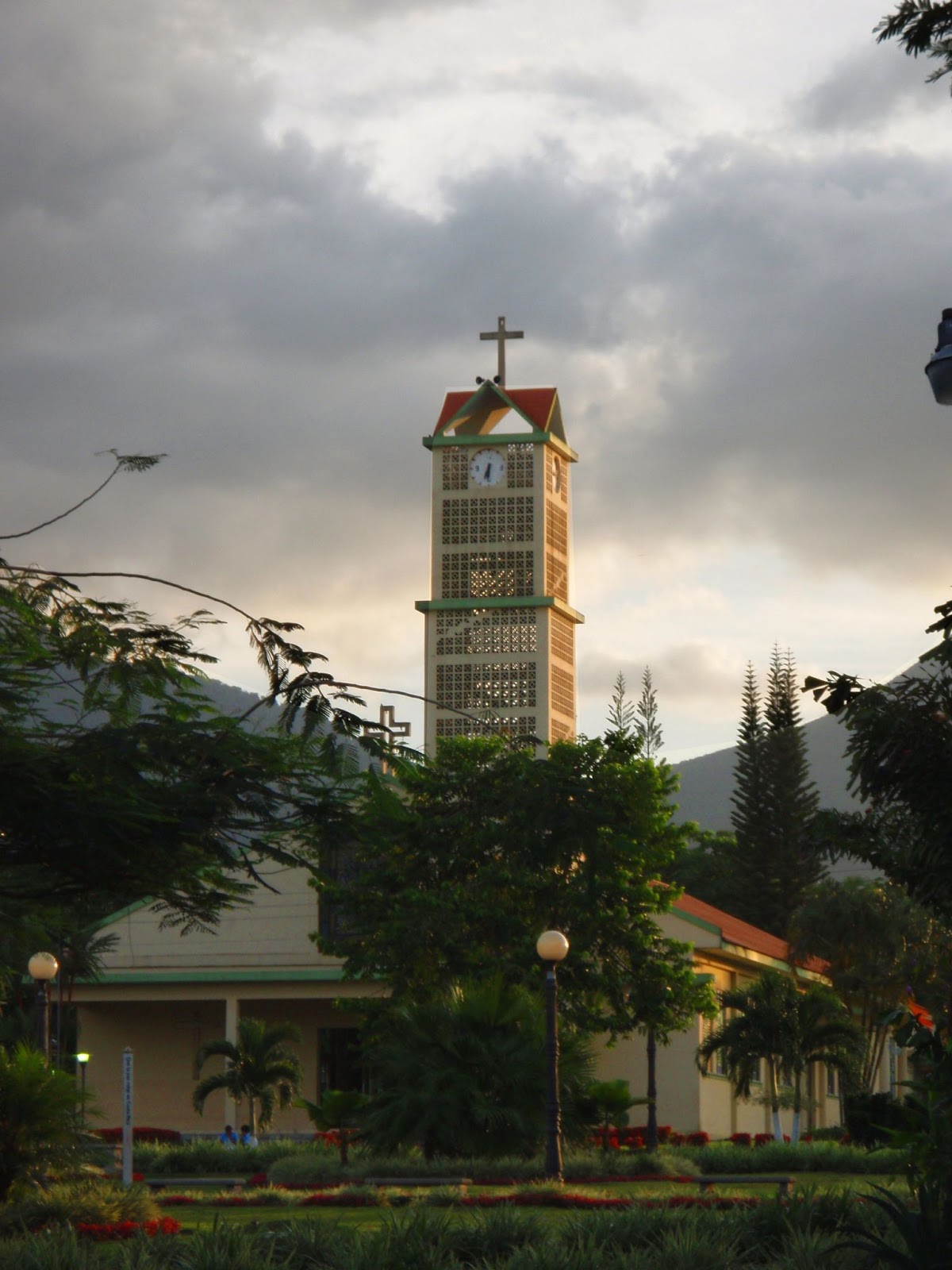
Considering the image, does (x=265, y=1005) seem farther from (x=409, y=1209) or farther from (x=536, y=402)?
(x=536, y=402)

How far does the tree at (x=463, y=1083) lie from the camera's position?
2450cm

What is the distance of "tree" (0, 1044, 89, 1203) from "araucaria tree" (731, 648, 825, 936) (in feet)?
181

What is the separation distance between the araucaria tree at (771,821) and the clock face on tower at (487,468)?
1559 cm

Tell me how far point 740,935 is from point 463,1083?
78.8 feet

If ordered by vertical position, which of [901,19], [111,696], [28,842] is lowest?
[28,842]

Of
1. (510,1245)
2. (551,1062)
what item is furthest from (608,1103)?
(510,1245)

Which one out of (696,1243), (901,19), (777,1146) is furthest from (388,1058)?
(901,19)

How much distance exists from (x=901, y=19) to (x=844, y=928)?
44.0 metres

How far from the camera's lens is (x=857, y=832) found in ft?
35.0

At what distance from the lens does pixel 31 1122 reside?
614 inches

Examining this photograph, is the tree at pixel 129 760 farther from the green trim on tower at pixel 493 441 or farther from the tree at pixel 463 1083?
the green trim on tower at pixel 493 441

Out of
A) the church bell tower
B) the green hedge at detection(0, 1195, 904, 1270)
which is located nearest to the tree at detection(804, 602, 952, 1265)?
the green hedge at detection(0, 1195, 904, 1270)

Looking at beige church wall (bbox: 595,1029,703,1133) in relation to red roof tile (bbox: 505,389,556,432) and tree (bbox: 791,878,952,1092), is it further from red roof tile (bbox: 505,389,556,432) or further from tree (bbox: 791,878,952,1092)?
red roof tile (bbox: 505,389,556,432)

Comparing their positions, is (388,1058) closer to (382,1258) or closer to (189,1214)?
(189,1214)
